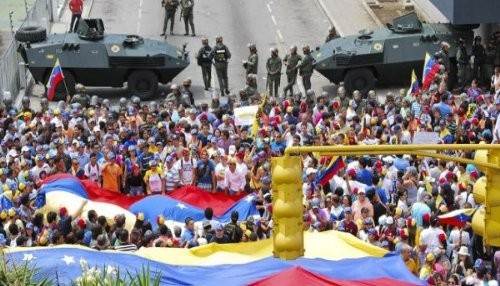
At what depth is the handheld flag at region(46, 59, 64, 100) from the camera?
1264 inches

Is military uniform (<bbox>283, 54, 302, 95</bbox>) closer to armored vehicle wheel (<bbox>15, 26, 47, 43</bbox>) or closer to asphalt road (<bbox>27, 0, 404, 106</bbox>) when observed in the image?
asphalt road (<bbox>27, 0, 404, 106</bbox>)

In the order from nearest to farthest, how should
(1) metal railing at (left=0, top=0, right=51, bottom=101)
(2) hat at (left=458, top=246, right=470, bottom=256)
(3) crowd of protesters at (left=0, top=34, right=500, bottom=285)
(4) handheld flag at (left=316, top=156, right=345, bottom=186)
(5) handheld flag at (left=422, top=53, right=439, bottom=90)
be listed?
1. (2) hat at (left=458, top=246, right=470, bottom=256)
2. (3) crowd of protesters at (left=0, top=34, right=500, bottom=285)
3. (4) handheld flag at (left=316, top=156, right=345, bottom=186)
4. (5) handheld flag at (left=422, top=53, right=439, bottom=90)
5. (1) metal railing at (left=0, top=0, right=51, bottom=101)

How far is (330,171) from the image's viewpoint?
77.2 feet

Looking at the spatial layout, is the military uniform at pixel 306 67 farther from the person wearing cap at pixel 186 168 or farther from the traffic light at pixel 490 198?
the traffic light at pixel 490 198

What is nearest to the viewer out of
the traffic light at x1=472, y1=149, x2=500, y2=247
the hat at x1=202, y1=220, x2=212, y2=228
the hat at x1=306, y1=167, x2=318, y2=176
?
the traffic light at x1=472, y1=149, x2=500, y2=247

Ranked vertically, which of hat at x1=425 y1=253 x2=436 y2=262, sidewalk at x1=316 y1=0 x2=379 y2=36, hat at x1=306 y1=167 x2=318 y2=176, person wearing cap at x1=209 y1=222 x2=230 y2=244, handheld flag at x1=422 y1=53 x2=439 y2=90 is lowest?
hat at x1=425 y1=253 x2=436 y2=262

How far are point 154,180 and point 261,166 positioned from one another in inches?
76.4

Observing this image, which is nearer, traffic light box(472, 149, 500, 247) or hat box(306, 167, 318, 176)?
traffic light box(472, 149, 500, 247)

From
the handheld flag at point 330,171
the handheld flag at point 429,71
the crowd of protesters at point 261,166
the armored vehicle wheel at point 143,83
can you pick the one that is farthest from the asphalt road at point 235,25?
the handheld flag at point 330,171

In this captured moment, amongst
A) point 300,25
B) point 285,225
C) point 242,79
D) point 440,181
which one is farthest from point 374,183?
point 300,25

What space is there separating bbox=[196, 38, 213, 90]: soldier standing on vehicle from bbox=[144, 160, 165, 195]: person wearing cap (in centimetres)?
948

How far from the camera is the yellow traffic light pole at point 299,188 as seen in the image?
12.8 metres

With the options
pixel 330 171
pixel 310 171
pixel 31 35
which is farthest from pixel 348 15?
pixel 330 171

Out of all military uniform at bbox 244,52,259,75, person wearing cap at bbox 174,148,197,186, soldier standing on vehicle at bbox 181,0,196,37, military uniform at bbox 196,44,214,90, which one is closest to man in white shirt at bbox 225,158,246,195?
person wearing cap at bbox 174,148,197,186
